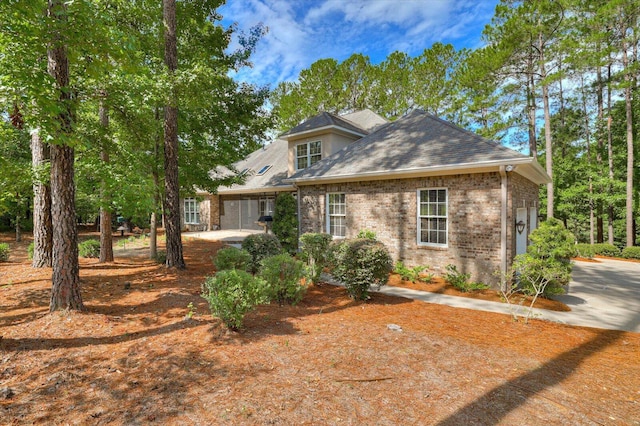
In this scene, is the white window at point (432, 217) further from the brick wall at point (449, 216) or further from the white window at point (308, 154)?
the white window at point (308, 154)

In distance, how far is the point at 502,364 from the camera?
3.87 m

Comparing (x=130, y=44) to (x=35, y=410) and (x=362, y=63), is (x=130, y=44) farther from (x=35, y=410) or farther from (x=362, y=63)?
(x=362, y=63)

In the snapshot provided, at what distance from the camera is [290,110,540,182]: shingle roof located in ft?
26.9

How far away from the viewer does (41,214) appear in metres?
7.70

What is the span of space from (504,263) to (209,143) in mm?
10712

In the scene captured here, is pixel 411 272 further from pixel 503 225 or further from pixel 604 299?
pixel 604 299

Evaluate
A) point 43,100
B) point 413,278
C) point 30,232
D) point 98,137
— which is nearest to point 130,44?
point 43,100

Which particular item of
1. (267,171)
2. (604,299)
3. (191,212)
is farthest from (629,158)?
(191,212)

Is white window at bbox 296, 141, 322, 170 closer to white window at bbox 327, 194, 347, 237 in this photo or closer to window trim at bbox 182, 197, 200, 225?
white window at bbox 327, 194, 347, 237

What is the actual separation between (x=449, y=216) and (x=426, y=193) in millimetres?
989

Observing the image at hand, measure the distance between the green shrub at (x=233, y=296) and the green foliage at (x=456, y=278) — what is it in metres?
5.69

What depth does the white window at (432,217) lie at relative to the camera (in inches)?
346

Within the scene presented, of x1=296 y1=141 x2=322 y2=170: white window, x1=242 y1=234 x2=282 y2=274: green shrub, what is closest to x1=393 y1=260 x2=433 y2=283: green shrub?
x1=242 y1=234 x2=282 y2=274: green shrub

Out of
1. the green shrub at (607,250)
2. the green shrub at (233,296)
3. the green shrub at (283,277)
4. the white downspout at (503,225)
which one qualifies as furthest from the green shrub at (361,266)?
the green shrub at (607,250)
